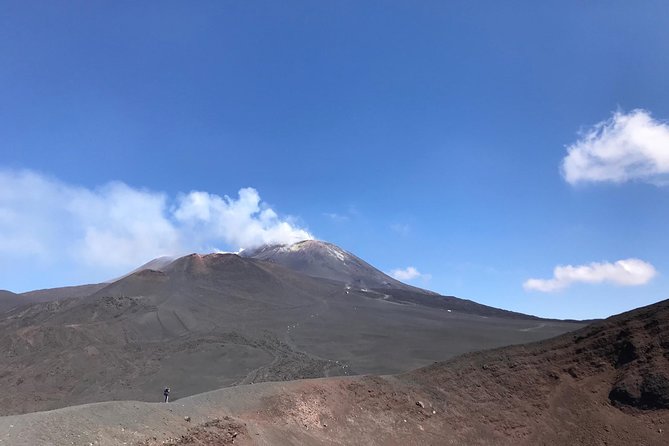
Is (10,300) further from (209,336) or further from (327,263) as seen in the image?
(209,336)

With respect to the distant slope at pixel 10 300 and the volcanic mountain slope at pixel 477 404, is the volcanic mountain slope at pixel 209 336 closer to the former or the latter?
the volcanic mountain slope at pixel 477 404

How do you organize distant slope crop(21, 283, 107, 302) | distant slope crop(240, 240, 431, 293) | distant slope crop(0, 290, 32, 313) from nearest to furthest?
1. distant slope crop(0, 290, 32, 313)
2. distant slope crop(21, 283, 107, 302)
3. distant slope crop(240, 240, 431, 293)

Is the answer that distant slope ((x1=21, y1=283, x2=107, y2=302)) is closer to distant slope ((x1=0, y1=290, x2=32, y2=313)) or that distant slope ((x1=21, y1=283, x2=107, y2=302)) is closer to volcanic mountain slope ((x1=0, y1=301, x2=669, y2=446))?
distant slope ((x1=0, y1=290, x2=32, y2=313))

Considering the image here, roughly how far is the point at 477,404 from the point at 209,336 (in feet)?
150

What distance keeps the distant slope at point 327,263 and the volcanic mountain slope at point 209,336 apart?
1607 inches

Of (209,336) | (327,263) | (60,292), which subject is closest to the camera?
(209,336)

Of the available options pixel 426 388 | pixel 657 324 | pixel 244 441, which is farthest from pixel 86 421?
pixel 657 324

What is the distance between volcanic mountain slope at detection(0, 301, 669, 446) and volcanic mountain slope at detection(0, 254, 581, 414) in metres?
23.8

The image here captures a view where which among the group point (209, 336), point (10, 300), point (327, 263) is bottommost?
point (209, 336)

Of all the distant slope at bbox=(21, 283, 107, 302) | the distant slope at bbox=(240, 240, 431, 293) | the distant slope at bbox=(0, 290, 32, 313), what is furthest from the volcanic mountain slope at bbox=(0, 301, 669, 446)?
the distant slope at bbox=(21, 283, 107, 302)

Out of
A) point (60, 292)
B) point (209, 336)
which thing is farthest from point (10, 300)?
point (209, 336)

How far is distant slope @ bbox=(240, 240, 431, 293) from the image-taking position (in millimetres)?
143875

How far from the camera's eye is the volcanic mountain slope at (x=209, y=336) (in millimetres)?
50344

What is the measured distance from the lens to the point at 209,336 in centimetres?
6575
